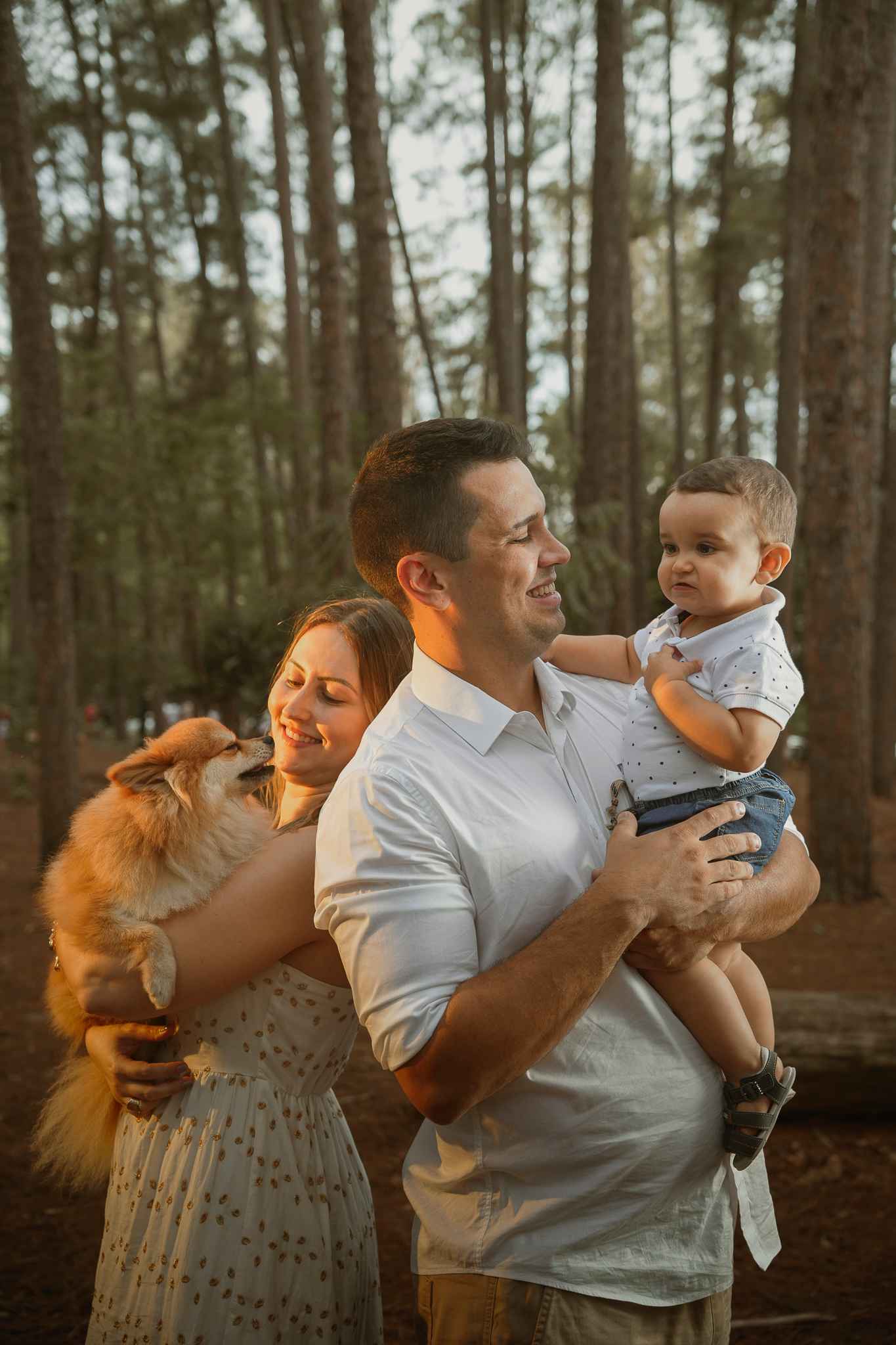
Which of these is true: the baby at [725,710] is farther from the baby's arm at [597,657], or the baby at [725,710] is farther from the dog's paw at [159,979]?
the dog's paw at [159,979]

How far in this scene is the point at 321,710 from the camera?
8.97 ft

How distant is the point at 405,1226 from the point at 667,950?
12.0 ft

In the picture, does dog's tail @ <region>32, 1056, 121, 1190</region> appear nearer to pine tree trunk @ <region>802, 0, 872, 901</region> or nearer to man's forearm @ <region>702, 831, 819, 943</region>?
man's forearm @ <region>702, 831, 819, 943</region>

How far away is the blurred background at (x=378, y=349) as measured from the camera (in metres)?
9.79

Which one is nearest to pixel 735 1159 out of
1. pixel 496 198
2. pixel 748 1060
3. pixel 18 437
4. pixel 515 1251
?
pixel 748 1060

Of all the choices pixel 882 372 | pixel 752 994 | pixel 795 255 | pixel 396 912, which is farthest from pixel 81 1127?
pixel 795 255

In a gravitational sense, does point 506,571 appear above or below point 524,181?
below

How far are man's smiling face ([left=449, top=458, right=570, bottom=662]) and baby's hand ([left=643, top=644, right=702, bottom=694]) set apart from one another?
325 millimetres

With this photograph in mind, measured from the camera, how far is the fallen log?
18.8ft

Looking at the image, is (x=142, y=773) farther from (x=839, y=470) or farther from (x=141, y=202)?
(x=141, y=202)

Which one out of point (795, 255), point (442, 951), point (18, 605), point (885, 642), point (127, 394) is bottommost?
point (885, 642)

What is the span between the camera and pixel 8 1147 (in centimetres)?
584

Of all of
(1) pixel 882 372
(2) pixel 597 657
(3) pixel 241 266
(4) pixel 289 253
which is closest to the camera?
(2) pixel 597 657

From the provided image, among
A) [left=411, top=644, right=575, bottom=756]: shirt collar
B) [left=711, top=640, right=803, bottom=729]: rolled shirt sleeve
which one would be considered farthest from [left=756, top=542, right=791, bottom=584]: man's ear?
[left=411, top=644, right=575, bottom=756]: shirt collar
